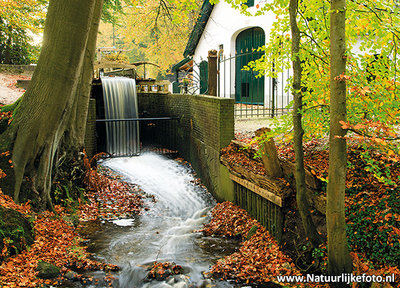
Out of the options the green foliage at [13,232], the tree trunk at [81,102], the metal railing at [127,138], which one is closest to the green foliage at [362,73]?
the green foliage at [13,232]

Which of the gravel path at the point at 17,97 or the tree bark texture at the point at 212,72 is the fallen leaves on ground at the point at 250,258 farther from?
the tree bark texture at the point at 212,72

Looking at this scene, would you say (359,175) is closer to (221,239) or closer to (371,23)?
(371,23)

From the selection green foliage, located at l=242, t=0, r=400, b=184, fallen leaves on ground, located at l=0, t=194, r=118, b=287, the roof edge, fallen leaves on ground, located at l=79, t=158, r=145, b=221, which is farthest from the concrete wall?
the roof edge

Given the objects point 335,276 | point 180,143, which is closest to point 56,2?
point 335,276

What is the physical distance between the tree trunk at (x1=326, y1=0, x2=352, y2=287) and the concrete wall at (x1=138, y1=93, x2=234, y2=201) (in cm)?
390

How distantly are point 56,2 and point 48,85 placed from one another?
1.30 meters

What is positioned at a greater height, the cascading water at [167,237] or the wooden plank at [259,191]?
the wooden plank at [259,191]

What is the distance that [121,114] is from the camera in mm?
14477

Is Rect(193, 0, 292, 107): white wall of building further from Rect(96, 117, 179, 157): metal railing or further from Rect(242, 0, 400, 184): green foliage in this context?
Rect(242, 0, 400, 184): green foliage

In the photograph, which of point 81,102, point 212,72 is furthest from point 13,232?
point 212,72

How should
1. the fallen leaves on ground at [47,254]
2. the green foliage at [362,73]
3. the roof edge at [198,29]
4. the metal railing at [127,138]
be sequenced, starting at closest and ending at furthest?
the green foliage at [362,73], the fallen leaves on ground at [47,254], the metal railing at [127,138], the roof edge at [198,29]

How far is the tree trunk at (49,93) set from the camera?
6.00m

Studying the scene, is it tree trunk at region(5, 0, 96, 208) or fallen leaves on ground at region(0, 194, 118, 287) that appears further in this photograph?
tree trunk at region(5, 0, 96, 208)

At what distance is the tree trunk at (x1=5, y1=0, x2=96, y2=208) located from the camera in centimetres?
600
